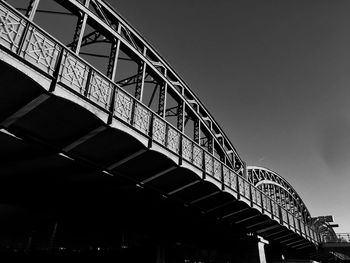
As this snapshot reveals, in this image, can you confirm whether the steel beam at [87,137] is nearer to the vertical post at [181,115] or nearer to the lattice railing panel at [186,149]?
the lattice railing panel at [186,149]

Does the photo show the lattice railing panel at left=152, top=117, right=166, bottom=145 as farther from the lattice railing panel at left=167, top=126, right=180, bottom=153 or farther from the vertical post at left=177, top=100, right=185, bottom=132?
the vertical post at left=177, top=100, right=185, bottom=132

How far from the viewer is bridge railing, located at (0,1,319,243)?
6.57m

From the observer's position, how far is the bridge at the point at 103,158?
721 cm

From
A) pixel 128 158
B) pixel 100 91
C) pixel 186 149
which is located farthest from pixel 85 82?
pixel 186 149

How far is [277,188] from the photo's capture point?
41.7 meters

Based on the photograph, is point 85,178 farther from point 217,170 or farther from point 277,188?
point 277,188

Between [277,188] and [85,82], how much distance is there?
130 feet

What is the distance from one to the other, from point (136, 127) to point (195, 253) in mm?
23763

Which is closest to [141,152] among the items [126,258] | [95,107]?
[95,107]

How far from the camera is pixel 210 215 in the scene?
18344mm

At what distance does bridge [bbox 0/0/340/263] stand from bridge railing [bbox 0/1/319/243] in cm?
3

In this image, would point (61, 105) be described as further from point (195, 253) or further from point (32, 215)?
point (195, 253)

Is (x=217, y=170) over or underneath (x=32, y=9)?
underneath

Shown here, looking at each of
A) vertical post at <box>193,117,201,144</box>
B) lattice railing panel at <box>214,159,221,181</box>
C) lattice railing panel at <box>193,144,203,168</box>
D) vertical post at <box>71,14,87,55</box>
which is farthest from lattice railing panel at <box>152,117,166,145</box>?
vertical post at <box>193,117,201,144</box>
